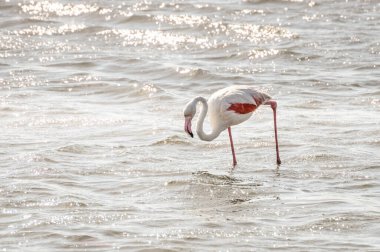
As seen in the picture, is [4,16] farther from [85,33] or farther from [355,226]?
[355,226]

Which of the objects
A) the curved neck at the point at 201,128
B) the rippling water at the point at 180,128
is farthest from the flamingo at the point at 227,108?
the rippling water at the point at 180,128

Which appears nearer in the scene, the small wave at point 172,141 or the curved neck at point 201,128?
the curved neck at point 201,128

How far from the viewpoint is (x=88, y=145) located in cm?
1308

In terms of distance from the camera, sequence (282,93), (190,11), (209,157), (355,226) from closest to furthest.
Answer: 1. (355,226)
2. (209,157)
3. (282,93)
4. (190,11)

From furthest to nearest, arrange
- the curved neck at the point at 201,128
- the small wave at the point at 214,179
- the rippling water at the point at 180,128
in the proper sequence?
the curved neck at the point at 201,128, the small wave at the point at 214,179, the rippling water at the point at 180,128

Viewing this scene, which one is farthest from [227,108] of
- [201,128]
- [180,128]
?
[180,128]

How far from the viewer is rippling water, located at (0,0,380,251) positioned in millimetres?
9383


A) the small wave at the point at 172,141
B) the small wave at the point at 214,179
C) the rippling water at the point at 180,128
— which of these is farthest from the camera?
the small wave at the point at 172,141

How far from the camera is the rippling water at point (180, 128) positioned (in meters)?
9.38

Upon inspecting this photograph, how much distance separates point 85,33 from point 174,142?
927 centimetres

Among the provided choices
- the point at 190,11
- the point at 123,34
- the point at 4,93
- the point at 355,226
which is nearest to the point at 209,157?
the point at 355,226

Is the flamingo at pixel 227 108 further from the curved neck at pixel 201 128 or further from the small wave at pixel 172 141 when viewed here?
the small wave at pixel 172 141

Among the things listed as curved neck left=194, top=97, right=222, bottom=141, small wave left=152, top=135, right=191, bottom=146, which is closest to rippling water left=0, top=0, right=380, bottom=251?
small wave left=152, top=135, right=191, bottom=146

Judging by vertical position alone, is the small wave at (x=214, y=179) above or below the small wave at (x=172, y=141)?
above
